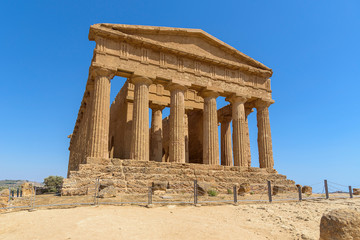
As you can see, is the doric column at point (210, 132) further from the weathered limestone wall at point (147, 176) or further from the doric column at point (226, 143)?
the doric column at point (226, 143)

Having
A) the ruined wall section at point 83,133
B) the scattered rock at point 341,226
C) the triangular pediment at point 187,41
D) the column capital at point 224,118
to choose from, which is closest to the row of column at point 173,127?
the ruined wall section at point 83,133

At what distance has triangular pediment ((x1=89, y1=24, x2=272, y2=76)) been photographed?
58.1 feet

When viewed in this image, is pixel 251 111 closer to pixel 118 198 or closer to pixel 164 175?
pixel 164 175

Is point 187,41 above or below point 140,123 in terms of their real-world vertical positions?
above

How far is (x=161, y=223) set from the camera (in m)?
8.09

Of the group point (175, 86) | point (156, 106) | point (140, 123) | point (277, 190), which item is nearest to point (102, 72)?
point (140, 123)

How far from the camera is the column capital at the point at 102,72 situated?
1670 cm

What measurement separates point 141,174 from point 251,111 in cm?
1399

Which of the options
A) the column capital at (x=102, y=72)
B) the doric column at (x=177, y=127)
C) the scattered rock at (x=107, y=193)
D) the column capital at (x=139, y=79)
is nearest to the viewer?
the scattered rock at (x=107, y=193)

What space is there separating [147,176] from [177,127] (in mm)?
5101

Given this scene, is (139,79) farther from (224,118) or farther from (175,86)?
(224,118)

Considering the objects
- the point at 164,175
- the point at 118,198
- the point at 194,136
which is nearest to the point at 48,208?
the point at 118,198

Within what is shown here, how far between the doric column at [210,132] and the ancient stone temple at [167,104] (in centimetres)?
7

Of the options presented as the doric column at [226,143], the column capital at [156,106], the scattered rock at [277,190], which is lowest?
the scattered rock at [277,190]
